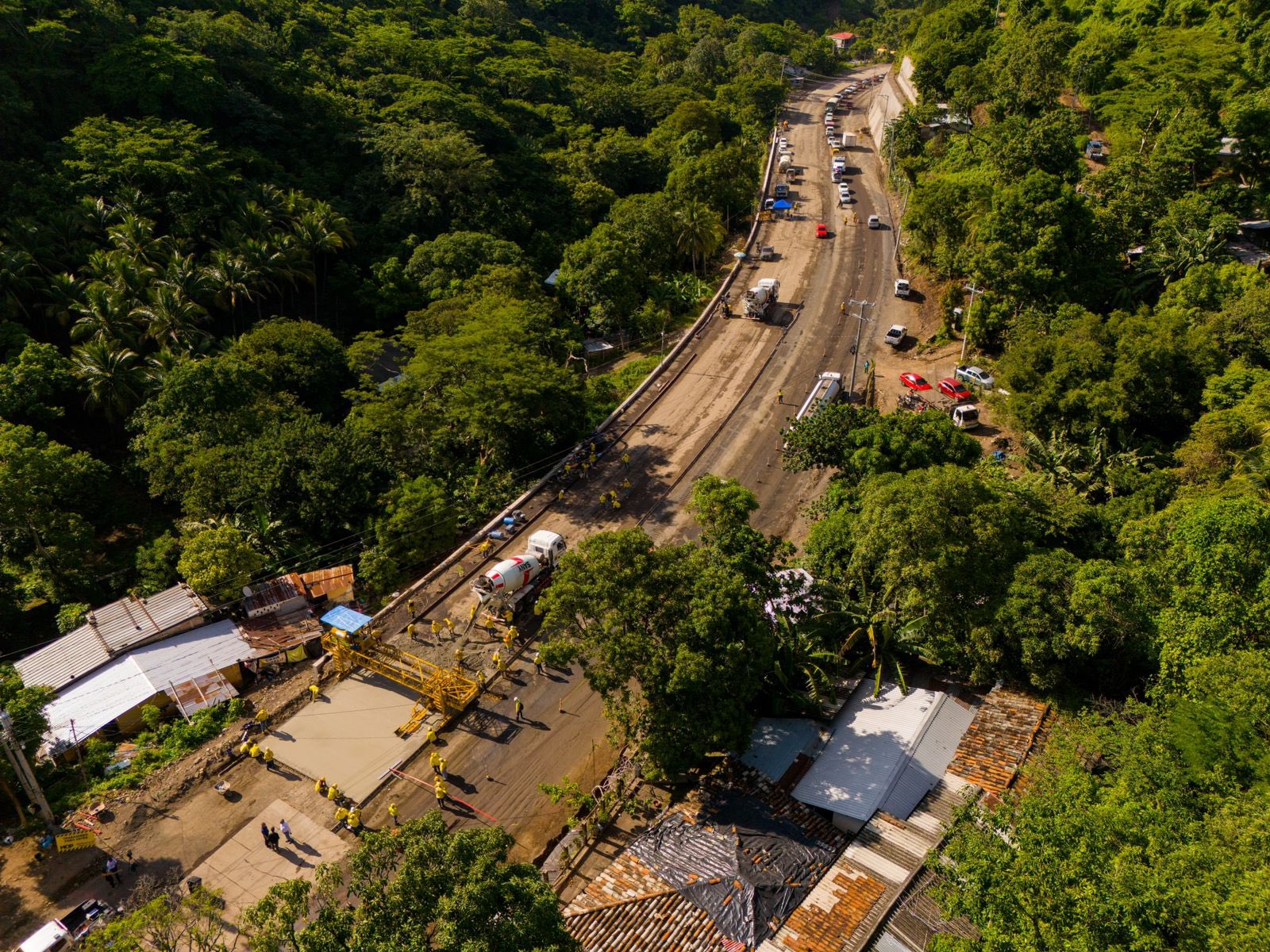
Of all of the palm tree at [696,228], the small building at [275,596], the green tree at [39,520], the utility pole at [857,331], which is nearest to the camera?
the green tree at [39,520]

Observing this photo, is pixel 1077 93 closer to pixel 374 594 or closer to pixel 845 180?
pixel 845 180

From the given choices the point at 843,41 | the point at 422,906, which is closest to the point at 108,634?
the point at 422,906

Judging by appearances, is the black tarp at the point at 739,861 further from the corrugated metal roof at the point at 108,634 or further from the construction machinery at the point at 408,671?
the corrugated metal roof at the point at 108,634

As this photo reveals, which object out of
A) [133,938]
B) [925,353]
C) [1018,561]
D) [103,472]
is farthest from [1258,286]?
[103,472]

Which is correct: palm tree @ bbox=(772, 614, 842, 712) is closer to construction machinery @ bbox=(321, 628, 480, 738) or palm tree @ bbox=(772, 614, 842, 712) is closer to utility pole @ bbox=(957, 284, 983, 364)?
construction machinery @ bbox=(321, 628, 480, 738)

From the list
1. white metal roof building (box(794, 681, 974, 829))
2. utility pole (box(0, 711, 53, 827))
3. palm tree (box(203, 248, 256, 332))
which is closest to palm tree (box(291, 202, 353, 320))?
palm tree (box(203, 248, 256, 332))

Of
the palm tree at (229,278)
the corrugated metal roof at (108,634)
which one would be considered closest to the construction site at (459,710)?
the corrugated metal roof at (108,634)
